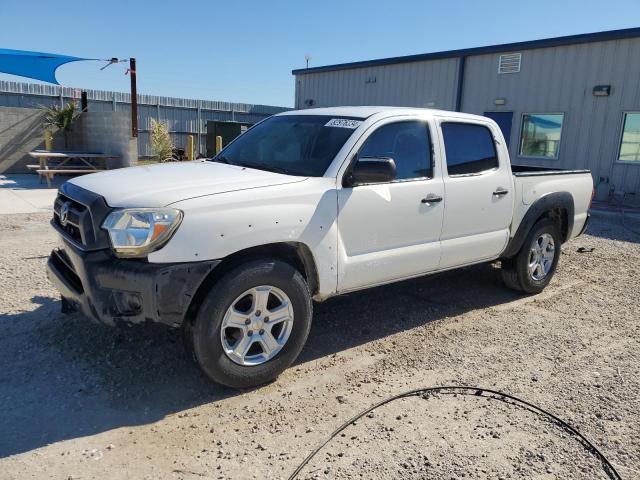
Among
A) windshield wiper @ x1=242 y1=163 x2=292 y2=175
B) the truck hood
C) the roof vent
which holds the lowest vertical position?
the truck hood

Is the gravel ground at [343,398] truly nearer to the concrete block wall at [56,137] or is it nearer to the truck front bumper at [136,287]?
the truck front bumper at [136,287]

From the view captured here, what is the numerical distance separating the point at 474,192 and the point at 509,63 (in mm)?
12899

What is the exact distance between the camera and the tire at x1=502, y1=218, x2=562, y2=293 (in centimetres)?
566

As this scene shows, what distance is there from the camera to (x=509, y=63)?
16.0 m

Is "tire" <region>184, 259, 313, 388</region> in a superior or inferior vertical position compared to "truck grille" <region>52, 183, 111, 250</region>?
inferior

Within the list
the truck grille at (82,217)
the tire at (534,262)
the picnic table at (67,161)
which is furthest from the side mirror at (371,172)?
the picnic table at (67,161)

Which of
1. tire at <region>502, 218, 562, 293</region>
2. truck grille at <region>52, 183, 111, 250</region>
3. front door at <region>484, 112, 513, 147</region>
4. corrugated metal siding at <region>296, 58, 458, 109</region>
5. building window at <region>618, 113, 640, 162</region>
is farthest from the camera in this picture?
corrugated metal siding at <region>296, 58, 458, 109</region>

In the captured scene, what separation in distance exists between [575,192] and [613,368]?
256 cm

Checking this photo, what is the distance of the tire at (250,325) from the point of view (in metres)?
3.30

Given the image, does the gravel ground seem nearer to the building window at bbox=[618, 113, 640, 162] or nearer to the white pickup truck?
the white pickup truck

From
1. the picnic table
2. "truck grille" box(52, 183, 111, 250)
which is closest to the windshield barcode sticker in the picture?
"truck grille" box(52, 183, 111, 250)

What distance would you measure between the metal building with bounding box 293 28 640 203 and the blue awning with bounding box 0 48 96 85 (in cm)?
1039

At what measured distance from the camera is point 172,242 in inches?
124

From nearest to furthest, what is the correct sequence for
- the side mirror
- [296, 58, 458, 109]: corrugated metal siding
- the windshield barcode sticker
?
the side mirror < the windshield barcode sticker < [296, 58, 458, 109]: corrugated metal siding
